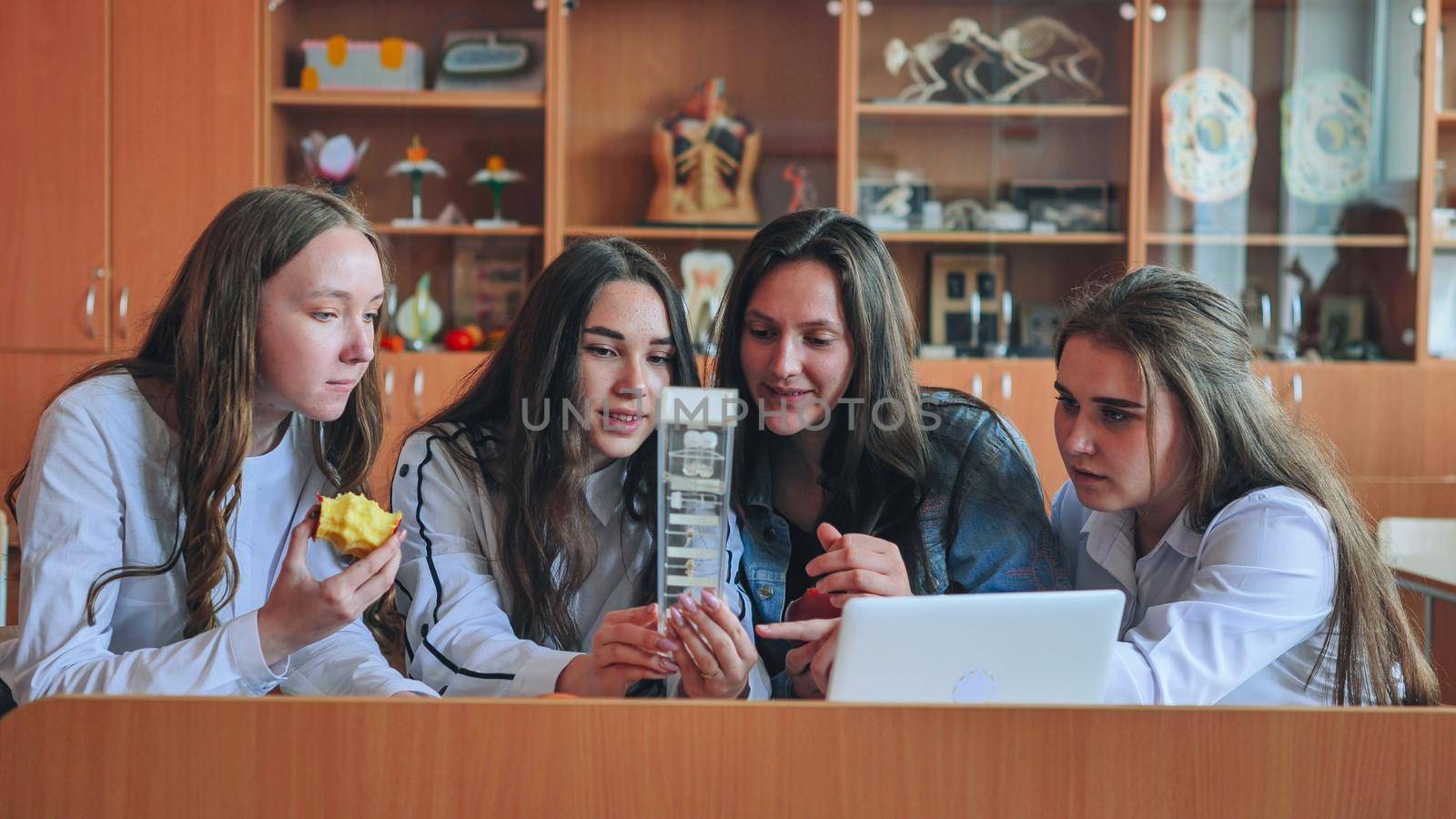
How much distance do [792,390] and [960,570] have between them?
34cm

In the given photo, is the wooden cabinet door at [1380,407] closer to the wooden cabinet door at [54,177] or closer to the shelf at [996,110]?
the shelf at [996,110]

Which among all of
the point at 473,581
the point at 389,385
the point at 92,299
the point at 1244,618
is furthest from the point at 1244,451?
the point at 92,299

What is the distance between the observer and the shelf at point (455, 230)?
379 centimetres

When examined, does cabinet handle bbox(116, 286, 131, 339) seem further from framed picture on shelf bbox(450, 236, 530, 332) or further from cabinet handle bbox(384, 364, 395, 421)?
framed picture on shelf bbox(450, 236, 530, 332)

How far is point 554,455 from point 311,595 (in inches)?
16.9

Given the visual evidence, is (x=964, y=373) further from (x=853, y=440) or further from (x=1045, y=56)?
(x=853, y=440)

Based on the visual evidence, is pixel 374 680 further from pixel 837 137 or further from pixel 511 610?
pixel 837 137

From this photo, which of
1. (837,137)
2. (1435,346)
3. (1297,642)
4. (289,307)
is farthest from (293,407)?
(1435,346)

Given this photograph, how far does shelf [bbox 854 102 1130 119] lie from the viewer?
3752mm

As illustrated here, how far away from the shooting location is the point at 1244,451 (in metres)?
1.48

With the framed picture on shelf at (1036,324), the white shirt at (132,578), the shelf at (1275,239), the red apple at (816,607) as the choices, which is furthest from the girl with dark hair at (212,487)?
the shelf at (1275,239)

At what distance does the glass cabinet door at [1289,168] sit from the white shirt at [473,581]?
8.71 ft

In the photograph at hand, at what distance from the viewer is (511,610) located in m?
1.58

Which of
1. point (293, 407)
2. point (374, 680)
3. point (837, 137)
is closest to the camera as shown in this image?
point (374, 680)
